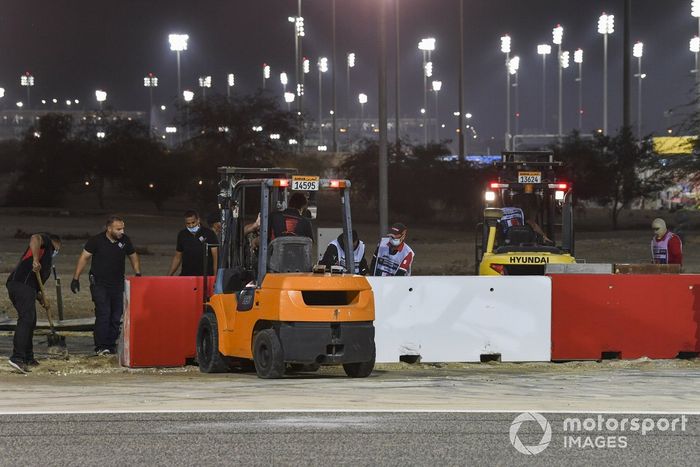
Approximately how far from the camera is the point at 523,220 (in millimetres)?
20859

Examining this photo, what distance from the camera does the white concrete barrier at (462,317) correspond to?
15938 millimetres

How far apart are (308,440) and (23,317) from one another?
6.36 m

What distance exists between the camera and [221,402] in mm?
11750

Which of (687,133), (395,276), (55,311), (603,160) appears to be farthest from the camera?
(603,160)

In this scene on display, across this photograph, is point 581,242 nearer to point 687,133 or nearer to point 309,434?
point 687,133

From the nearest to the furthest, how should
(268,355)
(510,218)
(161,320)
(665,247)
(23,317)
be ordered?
(268,355) → (23,317) → (161,320) → (665,247) → (510,218)

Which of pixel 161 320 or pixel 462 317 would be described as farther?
pixel 462 317

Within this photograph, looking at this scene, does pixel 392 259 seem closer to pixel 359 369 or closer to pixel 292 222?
pixel 359 369

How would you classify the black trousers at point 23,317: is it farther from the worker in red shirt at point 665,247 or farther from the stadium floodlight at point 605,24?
the stadium floodlight at point 605,24

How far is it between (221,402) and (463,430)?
8.50 ft

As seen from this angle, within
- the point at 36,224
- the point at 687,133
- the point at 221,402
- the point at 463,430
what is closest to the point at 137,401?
the point at 221,402

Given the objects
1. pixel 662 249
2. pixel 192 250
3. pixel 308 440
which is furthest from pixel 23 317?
pixel 662 249

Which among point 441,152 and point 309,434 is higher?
point 441,152

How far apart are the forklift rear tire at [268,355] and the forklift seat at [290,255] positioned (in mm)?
676
